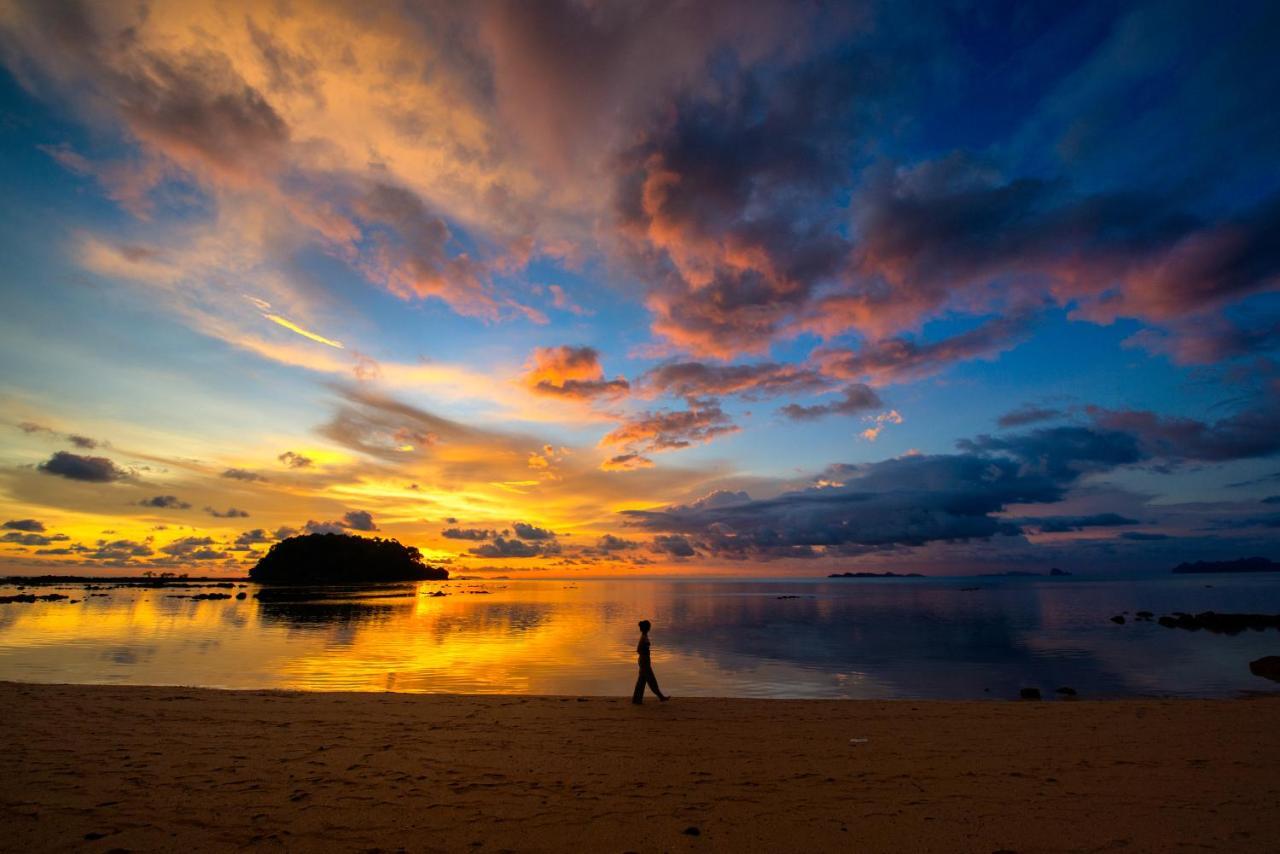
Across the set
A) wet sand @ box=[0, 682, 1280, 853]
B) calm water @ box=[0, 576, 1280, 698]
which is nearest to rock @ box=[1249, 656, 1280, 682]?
calm water @ box=[0, 576, 1280, 698]

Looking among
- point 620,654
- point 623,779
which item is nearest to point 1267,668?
point 620,654

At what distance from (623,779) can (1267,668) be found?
1720 inches

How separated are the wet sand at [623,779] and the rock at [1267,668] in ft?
69.3

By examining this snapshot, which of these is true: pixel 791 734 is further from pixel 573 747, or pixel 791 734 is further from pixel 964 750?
pixel 573 747

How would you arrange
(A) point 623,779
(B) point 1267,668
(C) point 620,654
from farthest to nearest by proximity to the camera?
1. (C) point 620,654
2. (B) point 1267,668
3. (A) point 623,779

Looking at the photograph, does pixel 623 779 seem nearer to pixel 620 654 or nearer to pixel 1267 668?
pixel 620 654

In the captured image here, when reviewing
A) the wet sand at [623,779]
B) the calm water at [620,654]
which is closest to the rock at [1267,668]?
the calm water at [620,654]

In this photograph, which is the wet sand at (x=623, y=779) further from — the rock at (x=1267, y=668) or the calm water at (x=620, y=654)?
the rock at (x=1267, y=668)

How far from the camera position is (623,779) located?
12.4 metres

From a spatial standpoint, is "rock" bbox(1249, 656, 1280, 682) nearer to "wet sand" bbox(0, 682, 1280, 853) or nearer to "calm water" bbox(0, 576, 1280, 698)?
"calm water" bbox(0, 576, 1280, 698)

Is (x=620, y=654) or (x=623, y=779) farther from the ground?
(x=623, y=779)

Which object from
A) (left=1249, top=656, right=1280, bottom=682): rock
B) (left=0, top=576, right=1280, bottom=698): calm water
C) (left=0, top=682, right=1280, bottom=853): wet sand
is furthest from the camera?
(left=1249, top=656, right=1280, bottom=682): rock

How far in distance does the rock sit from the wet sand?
21135mm

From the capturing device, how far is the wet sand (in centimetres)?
947
